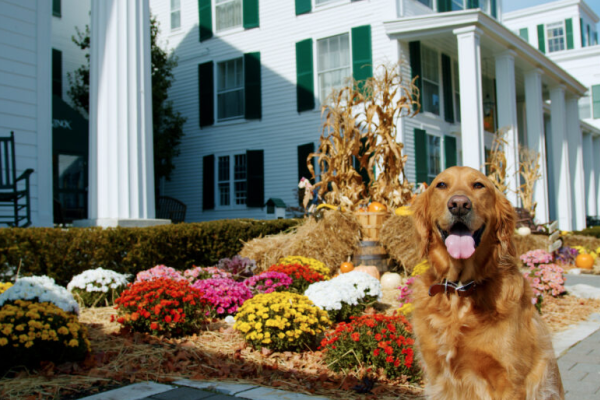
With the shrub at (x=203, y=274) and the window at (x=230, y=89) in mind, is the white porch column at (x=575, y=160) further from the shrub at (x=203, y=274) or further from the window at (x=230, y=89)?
the shrub at (x=203, y=274)

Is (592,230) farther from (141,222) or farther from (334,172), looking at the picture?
(141,222)

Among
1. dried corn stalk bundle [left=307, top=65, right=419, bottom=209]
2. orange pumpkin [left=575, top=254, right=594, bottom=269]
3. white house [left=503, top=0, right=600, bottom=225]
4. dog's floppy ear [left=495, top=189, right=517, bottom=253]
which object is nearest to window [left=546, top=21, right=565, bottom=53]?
white house [left=503, top=0, right=600, bottom=225]

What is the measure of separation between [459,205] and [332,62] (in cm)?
1297

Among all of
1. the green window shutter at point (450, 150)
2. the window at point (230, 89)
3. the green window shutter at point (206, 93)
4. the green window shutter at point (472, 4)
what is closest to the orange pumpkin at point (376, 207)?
the green window shutter at point (450, 150)

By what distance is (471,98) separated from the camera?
12750mm

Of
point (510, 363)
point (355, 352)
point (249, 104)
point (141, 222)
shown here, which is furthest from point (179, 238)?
point (249, 104)

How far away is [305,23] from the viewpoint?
49.3 feet

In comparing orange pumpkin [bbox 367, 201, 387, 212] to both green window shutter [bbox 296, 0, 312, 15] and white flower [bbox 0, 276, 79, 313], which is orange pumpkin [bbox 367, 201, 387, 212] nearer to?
white flower [bbox 0, 276, 79, 313]

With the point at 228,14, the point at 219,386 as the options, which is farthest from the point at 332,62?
the point at 219,386

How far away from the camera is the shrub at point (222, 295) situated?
507 centimetres

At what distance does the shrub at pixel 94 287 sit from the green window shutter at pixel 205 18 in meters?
12.7

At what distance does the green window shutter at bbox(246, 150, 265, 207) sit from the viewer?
15555 mm

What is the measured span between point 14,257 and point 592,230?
1549 cm

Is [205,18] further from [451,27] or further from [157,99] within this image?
[451,27]
